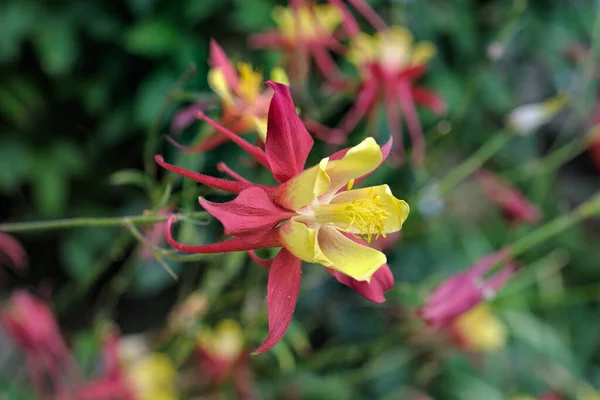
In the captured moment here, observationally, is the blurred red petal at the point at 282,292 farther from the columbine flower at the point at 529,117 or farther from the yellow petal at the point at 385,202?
the columbine flower at the point at 529,117

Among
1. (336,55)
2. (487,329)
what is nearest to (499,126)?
(336,55)

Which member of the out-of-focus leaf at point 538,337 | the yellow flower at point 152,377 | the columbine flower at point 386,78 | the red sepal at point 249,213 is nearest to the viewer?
the red sepal at point 249,213

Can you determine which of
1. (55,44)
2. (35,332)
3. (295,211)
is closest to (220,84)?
(295,211)

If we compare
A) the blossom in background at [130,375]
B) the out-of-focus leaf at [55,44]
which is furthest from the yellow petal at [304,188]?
the out-of-focus leaf at [55,44]

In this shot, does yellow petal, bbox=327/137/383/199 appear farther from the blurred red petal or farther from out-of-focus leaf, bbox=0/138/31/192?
out-of-focus leaf, bbox=0/138/31/192

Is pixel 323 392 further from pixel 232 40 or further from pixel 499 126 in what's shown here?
pixel 499 126

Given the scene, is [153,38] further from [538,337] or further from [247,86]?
[538,337]

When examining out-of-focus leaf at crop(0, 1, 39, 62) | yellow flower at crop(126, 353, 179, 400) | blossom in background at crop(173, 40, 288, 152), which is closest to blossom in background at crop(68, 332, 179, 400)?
yellow flower at crop(126, 353, 179, 400)
